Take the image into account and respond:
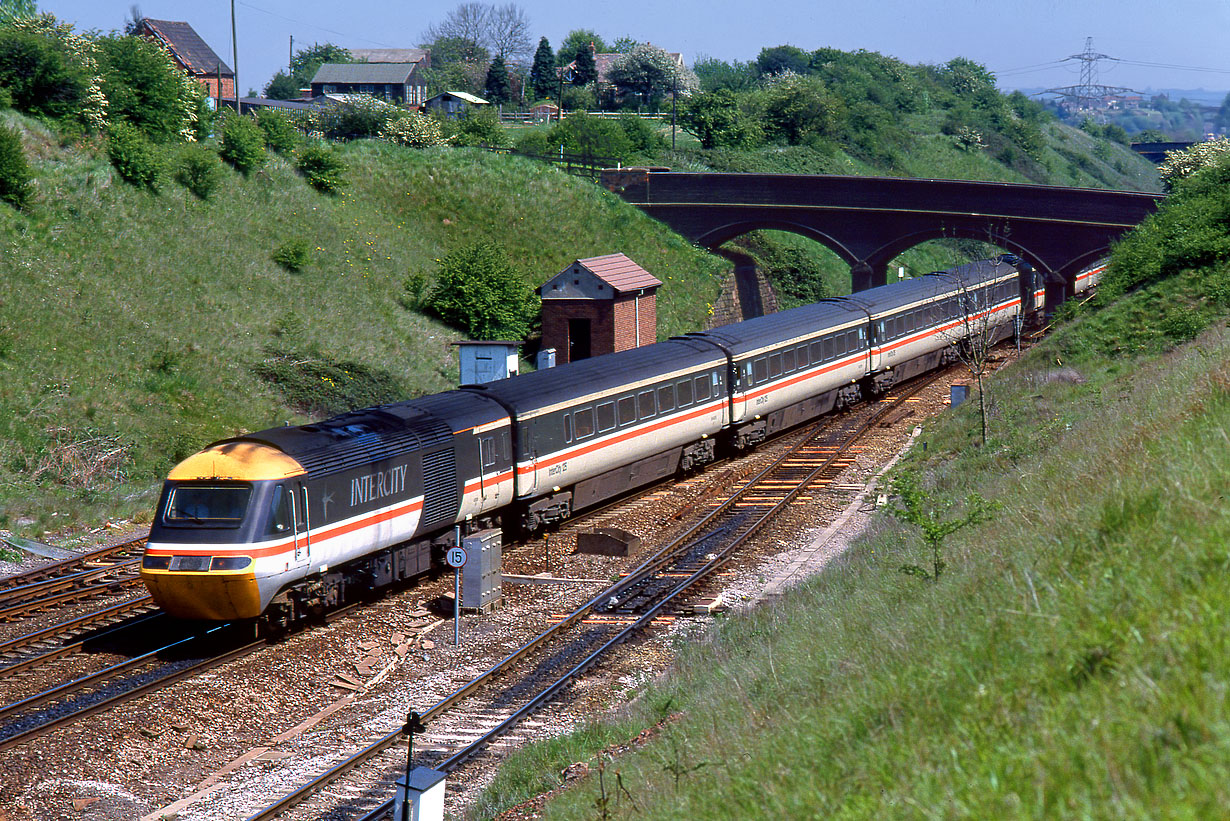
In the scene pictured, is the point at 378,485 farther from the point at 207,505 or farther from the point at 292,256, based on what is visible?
the point at 292,256

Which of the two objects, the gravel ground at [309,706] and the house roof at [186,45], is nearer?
the gravel ground at [309,706]

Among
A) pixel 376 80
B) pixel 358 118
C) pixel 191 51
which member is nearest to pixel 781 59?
pixel 376 80

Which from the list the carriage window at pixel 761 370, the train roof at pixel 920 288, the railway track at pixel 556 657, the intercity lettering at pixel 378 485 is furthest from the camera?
the train roof at pixel 920 288

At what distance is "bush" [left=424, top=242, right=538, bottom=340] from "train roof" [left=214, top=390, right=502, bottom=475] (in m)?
23.7

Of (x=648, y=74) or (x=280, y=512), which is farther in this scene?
(x=648, y=74)

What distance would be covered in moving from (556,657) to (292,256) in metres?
30.6

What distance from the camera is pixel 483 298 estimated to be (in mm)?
45188

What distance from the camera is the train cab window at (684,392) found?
86.1 ft

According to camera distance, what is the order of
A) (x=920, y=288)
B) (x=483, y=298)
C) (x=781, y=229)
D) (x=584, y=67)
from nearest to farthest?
(x=920, y=288)
(x=483, y=298)
(x=781, y=229)
(x=584, y=67)

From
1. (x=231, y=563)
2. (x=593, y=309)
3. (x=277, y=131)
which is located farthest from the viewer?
(x=277, y=131)

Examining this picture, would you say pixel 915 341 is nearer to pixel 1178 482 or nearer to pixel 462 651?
pixel 462 651

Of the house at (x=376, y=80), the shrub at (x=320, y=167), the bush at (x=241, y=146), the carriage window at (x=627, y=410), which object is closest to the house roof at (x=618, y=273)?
the shrub at (x=320, y=167)

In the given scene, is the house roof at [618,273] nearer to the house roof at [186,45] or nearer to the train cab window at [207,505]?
the train cab window at [207,505]

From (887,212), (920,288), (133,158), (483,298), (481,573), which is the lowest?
(481,573)
